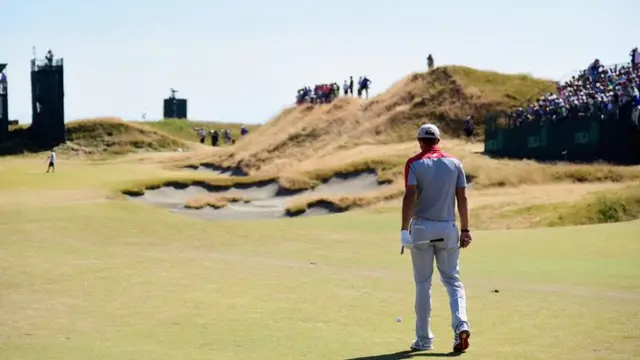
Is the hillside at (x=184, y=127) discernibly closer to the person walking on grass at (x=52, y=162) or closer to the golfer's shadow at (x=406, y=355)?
the person walking on grass at (x=52, y=162)

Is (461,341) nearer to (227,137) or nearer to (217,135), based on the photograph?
(217,135)

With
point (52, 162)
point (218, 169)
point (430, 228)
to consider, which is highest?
point (430, 228)

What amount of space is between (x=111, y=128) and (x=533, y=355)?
99957mm

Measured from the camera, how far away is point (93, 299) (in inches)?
657

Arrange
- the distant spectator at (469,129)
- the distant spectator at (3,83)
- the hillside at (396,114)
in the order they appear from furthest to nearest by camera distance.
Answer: the distant spectator at (3,83), the hillside at (396,114), the distant spectator at (469,129)

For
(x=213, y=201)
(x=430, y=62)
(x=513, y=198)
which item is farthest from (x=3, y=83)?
(x=513, y=198)

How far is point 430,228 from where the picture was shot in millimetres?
11492

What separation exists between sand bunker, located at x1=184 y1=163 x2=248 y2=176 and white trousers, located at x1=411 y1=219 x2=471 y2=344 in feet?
210

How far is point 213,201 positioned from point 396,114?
26.5 meters

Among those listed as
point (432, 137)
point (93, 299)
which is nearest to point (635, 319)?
point (432, 137)

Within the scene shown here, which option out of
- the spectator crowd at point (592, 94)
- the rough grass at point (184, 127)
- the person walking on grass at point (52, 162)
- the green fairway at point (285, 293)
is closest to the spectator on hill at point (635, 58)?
the spectator crowd at point (592, 94)

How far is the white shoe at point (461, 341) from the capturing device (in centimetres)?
1134

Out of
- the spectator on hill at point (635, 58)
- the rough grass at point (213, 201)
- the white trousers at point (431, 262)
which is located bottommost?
the rough grass at point (213, 201)

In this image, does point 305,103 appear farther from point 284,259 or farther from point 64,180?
point 284,259
